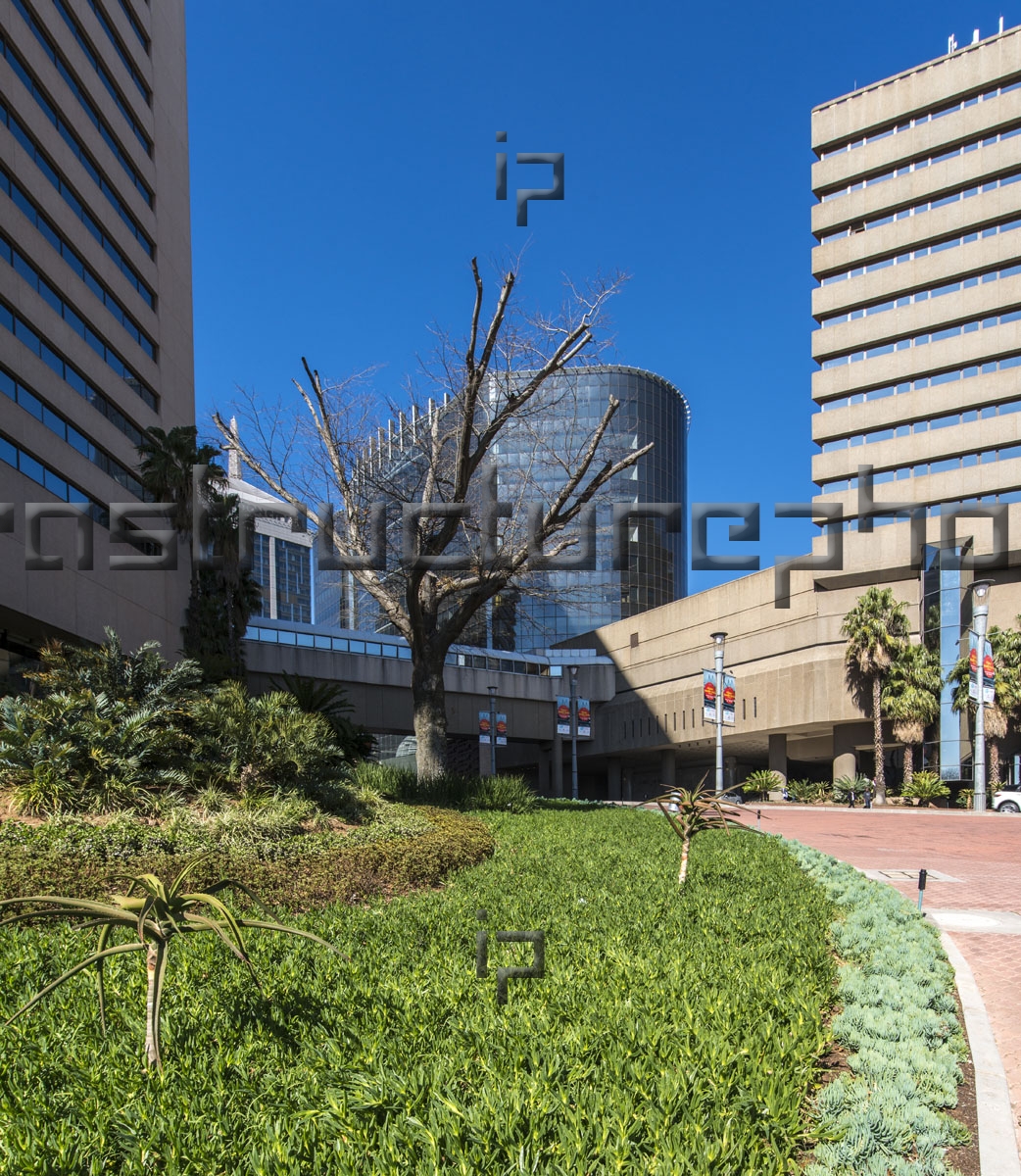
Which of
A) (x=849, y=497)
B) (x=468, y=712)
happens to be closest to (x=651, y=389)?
(x=849, y=497)

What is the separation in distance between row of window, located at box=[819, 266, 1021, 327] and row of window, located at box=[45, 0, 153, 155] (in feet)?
119

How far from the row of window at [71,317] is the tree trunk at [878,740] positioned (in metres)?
33.4

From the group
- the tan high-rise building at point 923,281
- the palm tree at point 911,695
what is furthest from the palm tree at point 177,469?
the tan high-rise building at point 923,281

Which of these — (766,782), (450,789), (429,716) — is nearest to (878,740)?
(766,782)

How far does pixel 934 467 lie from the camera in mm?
47500

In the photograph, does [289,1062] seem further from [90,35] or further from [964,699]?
[964,699]

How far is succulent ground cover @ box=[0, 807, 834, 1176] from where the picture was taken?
329 cm

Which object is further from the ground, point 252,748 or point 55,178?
A: point 55,178

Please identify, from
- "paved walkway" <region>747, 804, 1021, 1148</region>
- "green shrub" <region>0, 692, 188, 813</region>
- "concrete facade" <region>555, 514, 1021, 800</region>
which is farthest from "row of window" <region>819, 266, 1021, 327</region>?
"green shrub" <region>0, 692, 188, 813</region>

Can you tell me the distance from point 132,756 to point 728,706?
23.4 m

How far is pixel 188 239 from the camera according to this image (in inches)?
1533

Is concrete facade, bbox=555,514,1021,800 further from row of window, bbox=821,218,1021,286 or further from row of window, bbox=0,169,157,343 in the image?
row of window, bbox=0,169,157,343

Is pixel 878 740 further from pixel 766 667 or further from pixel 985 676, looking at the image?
pixel 766 667

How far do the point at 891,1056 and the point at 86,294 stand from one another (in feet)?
103
